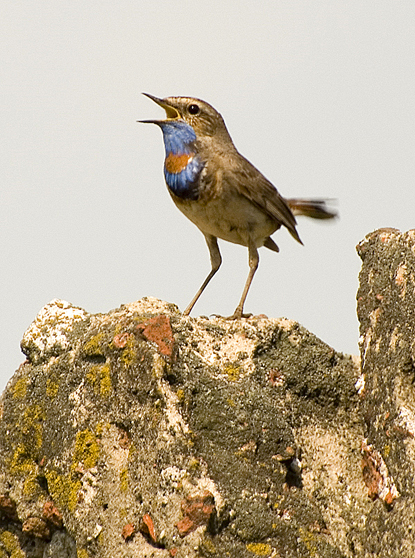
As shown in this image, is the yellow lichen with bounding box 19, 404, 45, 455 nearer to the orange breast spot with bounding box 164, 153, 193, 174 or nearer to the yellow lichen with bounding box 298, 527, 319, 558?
the yellow lichen with bounding box 298, 527, 319, 558

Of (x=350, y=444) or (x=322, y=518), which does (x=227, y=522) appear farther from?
(x=350, y=444)

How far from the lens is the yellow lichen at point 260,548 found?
12.0 ft

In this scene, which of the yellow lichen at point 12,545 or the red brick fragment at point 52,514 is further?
the yellow lichen at point 12,545

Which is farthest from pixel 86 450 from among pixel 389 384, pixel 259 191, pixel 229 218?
pixel 259 191

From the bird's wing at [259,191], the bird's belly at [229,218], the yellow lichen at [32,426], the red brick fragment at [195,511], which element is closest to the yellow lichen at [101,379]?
the yellow lichen at [32,426]

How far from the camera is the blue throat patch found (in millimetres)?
6141

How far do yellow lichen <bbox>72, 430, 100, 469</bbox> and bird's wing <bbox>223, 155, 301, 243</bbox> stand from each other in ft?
8.58

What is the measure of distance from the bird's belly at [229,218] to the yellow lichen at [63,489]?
261cm

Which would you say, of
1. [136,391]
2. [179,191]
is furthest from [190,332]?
[179,191]

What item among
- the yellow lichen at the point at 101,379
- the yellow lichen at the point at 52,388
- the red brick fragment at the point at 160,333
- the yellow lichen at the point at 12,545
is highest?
the red brick fragment at the point at 160,333

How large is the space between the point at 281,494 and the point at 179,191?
9.46 ft

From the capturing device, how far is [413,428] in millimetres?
3779

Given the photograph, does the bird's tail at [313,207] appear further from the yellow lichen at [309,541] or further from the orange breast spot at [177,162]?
the yellow lichen at [309,541]

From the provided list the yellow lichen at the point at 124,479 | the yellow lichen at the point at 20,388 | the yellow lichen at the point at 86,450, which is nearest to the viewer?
the yellow lichen at the point at 124,479
